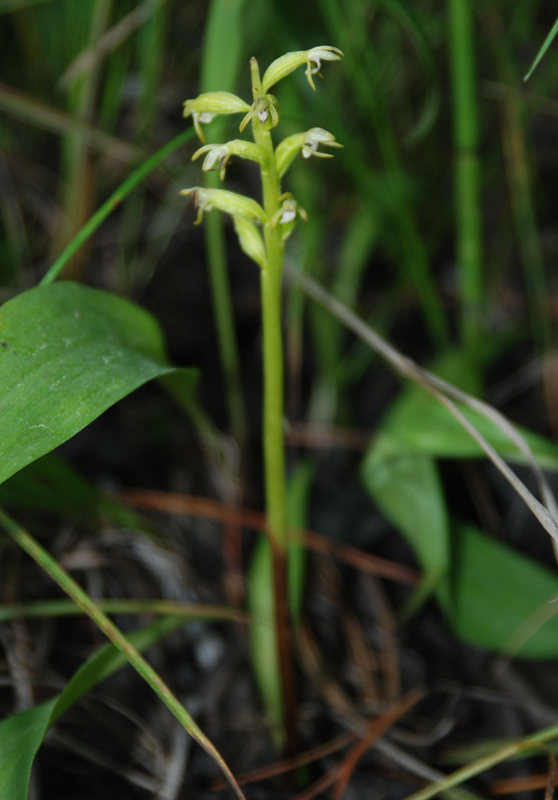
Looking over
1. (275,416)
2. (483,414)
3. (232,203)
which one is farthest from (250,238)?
(483,414)

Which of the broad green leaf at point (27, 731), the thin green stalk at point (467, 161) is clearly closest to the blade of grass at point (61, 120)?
the thin green stalk at point (467, 161)

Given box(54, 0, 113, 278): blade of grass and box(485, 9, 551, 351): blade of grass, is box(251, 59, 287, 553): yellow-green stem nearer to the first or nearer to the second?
box(54, 0, 113, 278): blade of grass

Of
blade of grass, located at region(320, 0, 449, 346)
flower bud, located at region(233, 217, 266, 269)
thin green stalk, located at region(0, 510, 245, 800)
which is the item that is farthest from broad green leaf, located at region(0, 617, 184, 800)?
blade of grass, located at region(320, 0, 449, 346)

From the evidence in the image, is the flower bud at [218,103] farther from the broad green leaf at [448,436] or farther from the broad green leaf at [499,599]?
the broad green leaf at [499,599]

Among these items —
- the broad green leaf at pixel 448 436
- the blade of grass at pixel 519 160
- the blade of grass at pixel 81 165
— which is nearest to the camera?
the broad green leaf at pixel 448 436

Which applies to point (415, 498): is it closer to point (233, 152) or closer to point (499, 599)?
point (499, 599)

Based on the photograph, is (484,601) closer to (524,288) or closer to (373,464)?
(373,464)

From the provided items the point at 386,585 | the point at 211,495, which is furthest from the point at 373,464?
the point at 211,495
